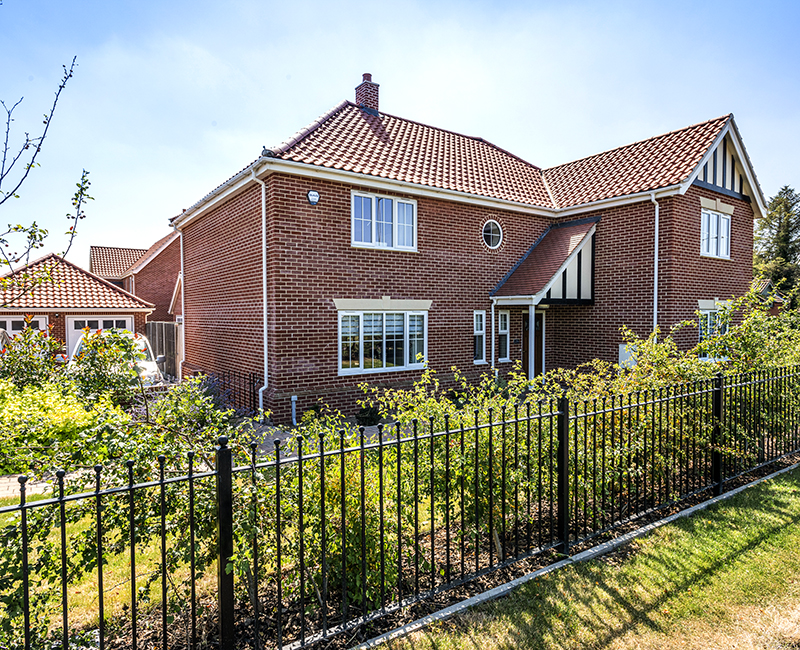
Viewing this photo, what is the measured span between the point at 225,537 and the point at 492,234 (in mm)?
13032

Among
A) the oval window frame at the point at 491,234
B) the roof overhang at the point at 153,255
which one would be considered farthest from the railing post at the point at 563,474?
the roof overhang at the point at 153,255

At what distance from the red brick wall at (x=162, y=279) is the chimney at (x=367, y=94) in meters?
13.0

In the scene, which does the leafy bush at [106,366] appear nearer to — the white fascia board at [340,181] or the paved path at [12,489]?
the paved path at [12,489]

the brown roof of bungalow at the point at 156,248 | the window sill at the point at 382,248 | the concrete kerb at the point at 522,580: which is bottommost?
the concrete kerb at the point at 522,580

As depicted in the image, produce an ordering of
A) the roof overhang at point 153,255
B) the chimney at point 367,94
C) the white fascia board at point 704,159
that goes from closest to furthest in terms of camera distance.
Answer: the white fascia board at point 704,159 < the chimney at point 367,94 < the roof overhang at point 153,255

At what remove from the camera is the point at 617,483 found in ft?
18.2

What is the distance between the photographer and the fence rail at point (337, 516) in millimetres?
3102

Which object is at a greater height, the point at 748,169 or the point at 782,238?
the point at 782,238

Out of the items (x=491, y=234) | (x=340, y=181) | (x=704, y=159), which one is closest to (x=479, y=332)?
(x=491, y=234)

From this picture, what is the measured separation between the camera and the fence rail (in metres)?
3.10

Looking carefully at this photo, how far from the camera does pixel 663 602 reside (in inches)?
158

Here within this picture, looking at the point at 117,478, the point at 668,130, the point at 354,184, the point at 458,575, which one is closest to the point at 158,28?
the point at 354,184

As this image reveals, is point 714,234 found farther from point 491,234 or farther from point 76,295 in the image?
point 76,295

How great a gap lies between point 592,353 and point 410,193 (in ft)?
25.8
